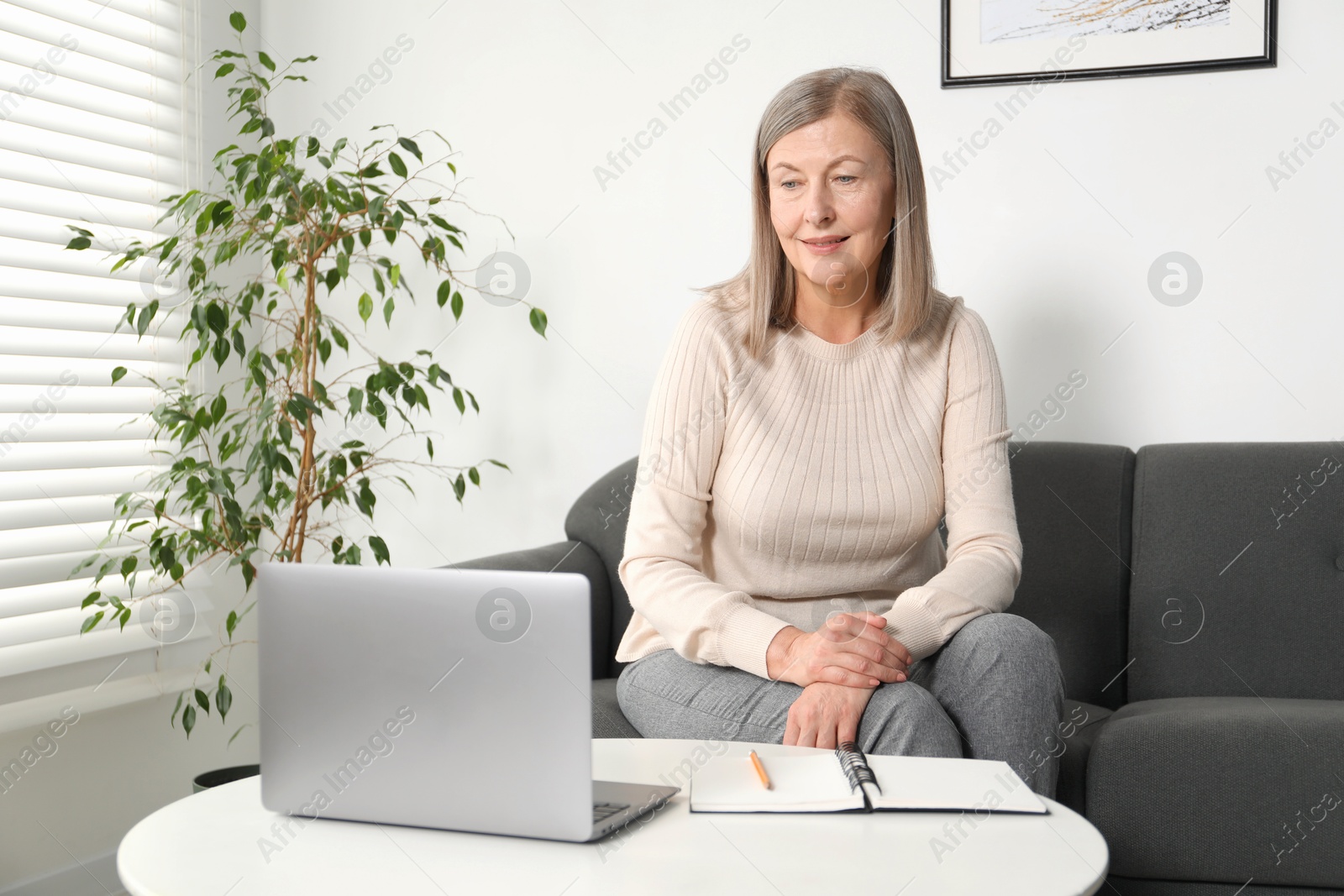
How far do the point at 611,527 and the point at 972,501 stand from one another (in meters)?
0.77

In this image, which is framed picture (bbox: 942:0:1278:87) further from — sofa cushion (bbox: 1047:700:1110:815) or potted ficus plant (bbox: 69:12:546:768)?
sofa cushion (bbox: 1047:700:1110:815)

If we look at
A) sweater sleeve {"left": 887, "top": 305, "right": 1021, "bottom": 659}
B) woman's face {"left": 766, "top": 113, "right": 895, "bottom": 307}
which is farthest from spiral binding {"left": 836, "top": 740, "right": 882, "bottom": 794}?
woman's face {"left": 766, "top": 113, "right": 895, "bottom": 307}

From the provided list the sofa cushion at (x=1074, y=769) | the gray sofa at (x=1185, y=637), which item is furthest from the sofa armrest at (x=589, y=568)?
the sofa cushion at (x=1074, y=769)

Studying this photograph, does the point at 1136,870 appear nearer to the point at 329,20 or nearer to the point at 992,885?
the point at 992,885

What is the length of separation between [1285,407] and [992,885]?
158 centimetres

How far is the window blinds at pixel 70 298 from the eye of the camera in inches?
76.7

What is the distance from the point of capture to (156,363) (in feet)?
7.50

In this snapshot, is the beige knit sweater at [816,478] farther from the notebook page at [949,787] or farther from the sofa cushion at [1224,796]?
the notebook page at [949,787]

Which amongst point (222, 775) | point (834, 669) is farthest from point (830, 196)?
point (222, 775)

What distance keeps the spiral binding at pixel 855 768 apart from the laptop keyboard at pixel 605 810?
0.19 meters

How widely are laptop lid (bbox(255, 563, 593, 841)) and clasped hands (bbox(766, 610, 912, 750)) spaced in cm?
43

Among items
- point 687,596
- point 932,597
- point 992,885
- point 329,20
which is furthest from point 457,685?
point 329,20

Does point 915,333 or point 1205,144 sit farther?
point 1205,144

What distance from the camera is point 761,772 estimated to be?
98cm
